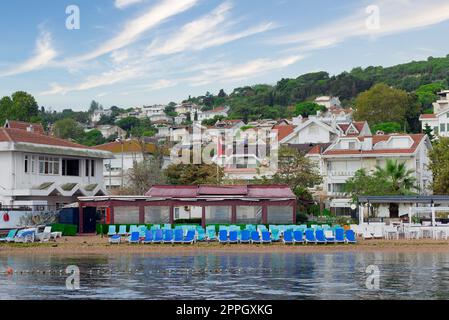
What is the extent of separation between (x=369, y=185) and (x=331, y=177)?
38.9ft

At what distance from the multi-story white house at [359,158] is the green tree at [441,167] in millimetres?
3517

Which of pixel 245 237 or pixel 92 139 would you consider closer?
pixel 245 237

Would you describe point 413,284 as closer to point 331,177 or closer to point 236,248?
point 236,248

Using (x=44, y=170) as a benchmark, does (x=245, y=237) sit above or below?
below

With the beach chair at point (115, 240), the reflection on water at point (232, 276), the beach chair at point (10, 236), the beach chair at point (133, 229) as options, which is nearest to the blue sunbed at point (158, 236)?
the beach chair at point (133, 229)

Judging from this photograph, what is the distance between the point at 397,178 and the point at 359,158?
29.9 ft

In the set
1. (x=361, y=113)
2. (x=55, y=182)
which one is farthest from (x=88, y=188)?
(x=361, y=113)

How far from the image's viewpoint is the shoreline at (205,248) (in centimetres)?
4278

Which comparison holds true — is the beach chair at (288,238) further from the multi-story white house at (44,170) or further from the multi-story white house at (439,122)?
the multi-story white house at (439,122)

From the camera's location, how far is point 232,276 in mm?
30734

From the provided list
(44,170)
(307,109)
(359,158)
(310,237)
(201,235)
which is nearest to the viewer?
(310,237)

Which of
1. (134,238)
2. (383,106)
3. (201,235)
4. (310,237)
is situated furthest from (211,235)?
(383,106)

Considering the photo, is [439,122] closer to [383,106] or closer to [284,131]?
[383,106]

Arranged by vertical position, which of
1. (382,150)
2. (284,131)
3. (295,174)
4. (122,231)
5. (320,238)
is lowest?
(320,238)
